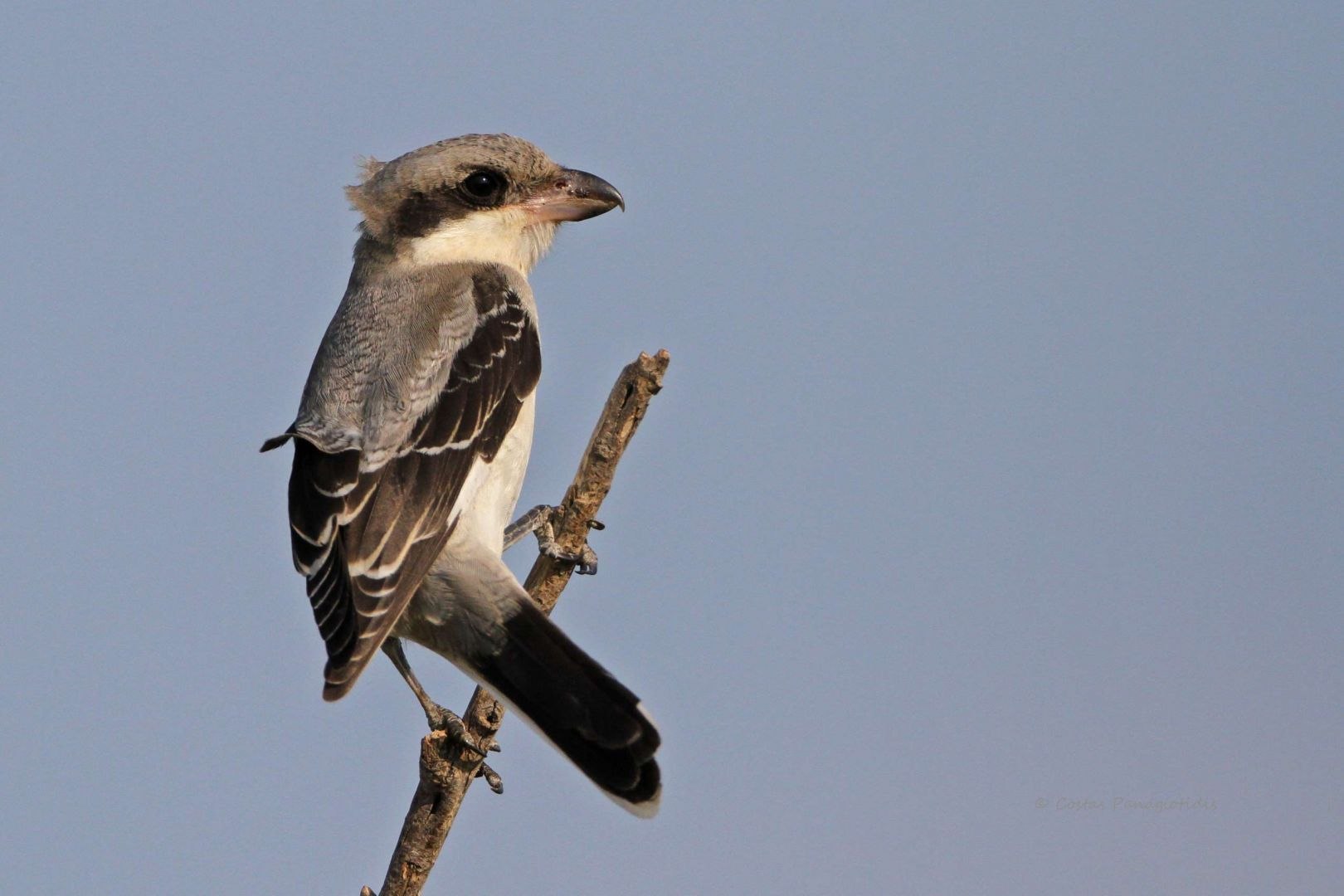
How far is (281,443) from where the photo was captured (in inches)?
189

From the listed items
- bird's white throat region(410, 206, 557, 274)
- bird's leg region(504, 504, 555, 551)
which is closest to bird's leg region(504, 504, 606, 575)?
bird's leg region(504, 504, 555, 551)

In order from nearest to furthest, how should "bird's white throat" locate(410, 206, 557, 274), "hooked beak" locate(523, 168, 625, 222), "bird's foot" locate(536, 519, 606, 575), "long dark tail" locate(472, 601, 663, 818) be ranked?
1. "long dark tail" locate(472, 601, 663, 818)
2. "bird's foot" locate(536, 519, 606, 575)
3. "bird's white throat" locate(410, 206, 557, 274)
4. "hooked beak" locate(523, 168, 625, 222)

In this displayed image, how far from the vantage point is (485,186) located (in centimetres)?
579

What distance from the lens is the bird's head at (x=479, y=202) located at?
5.74m

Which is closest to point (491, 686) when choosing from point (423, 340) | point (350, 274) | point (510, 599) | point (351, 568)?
point (510, 599)

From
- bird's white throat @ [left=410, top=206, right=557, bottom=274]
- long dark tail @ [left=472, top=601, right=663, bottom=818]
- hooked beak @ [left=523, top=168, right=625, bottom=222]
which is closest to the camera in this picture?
long dark tail @ [left=472, top=601, right=663, bottom=818]

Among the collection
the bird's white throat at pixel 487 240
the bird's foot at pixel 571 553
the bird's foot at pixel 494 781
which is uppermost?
the bird's white throat at pixel 487 240

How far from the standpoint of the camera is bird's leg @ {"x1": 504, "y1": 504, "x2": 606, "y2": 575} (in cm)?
480

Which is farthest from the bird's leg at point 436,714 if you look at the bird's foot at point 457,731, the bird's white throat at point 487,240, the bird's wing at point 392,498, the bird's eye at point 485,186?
the bird's eye at point 485,186

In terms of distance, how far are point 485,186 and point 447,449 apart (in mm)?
1426

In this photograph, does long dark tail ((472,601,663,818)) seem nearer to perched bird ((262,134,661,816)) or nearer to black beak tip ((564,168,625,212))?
perched bird ((262,134,661,816))

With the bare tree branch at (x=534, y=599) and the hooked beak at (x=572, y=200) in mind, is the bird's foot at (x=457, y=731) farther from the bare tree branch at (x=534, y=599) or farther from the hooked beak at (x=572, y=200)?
the hooked beak at (x=572, y=200)

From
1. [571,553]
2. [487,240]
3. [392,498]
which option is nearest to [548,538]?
[571,553]

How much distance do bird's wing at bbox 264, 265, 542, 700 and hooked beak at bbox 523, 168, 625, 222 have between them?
746 millimetres
